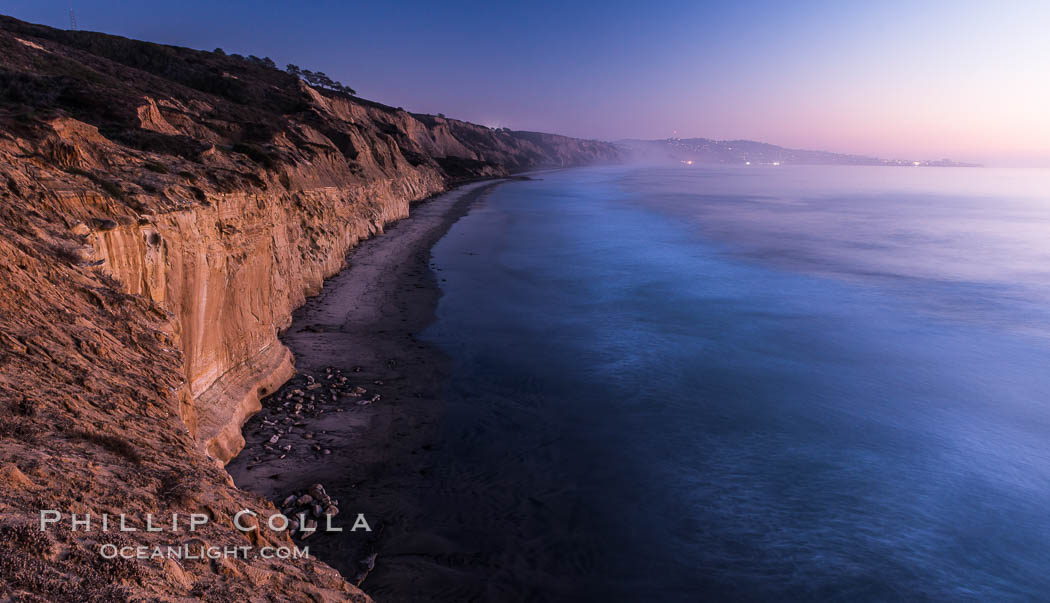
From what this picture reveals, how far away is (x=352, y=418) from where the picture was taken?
12102 millimetres

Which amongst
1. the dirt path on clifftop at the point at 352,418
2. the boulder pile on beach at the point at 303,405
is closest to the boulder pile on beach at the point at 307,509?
the dirt path on clifftop at the point at 352,418

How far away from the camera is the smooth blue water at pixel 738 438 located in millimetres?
9289

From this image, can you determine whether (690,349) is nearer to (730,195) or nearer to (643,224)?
(643,224)

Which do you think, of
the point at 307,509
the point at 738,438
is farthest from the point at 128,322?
the point at 738,438

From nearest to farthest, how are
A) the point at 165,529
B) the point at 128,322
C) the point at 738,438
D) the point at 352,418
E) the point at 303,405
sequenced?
1. the point at 165,529
2. the point at 128,322
3. the point at 352,418
4. the point at 303,405
5. the point at 738,438

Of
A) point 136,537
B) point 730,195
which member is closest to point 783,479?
point 136,537

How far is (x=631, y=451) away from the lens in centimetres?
1267

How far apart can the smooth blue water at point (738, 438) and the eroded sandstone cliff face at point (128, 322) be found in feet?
14.8

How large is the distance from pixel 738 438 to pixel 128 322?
13070 millimetres

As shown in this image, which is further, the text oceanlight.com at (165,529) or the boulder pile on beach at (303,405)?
the boulder pile on beach at (303,405)

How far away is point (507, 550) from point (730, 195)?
107m

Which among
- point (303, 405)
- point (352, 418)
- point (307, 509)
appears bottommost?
point (307, 509)

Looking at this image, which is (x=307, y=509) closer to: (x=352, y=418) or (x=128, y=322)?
(x=352, y=418)

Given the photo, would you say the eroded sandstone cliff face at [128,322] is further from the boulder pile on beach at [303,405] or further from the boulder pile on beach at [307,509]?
the boulder pile on beach at [307,509]
